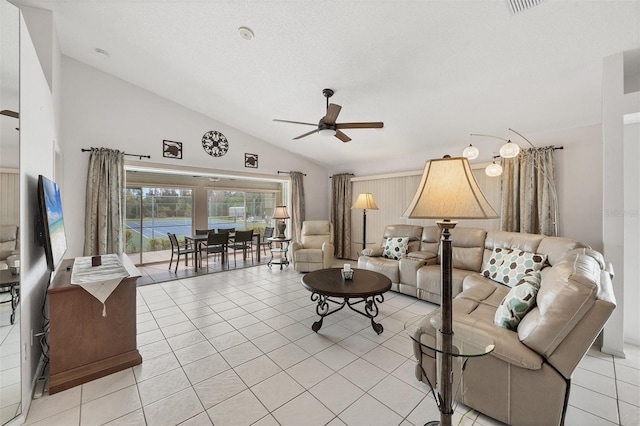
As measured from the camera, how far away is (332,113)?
116 inches

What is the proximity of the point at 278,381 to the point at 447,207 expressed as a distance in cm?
178

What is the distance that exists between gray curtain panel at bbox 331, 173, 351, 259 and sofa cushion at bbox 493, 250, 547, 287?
3.78 meters

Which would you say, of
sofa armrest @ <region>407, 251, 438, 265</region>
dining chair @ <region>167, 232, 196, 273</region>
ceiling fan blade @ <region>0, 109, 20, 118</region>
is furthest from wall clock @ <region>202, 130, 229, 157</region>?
sofa armrest @ <region>407, 251, 438, 265</region>

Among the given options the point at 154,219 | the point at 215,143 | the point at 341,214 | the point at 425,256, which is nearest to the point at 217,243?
the point at 215,143

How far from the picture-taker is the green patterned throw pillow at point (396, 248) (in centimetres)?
428

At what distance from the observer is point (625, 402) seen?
177 centimetres

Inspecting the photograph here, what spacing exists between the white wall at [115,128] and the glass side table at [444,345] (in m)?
4.98

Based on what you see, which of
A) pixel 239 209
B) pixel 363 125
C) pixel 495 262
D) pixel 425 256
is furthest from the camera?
pixel 239 209

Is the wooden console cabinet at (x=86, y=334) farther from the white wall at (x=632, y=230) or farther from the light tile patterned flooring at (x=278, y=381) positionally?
the white wall at (x=632, y=230)

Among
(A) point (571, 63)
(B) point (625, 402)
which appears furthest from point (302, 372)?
(A) point (571, 63)

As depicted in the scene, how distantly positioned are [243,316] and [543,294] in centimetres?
289

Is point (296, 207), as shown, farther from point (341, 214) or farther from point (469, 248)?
point (469, 248)

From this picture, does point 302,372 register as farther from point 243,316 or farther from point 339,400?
point 243,316

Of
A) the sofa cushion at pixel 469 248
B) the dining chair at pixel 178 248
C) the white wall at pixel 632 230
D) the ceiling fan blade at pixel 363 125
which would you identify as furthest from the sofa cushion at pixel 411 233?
the dining chair at pixel 178 248
